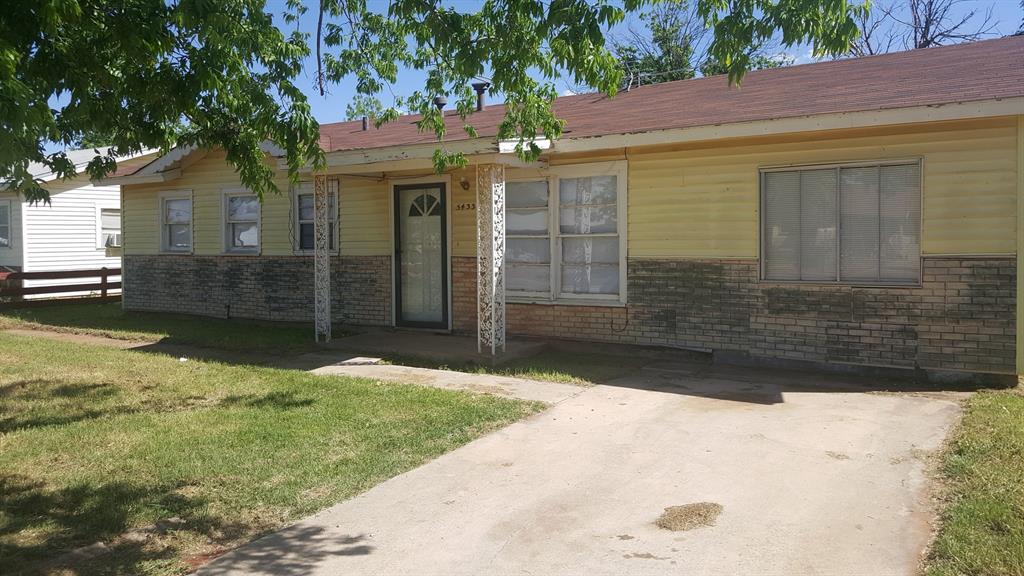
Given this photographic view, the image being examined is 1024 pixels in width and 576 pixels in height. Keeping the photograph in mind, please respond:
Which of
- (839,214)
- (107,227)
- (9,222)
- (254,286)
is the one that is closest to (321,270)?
(254,286)

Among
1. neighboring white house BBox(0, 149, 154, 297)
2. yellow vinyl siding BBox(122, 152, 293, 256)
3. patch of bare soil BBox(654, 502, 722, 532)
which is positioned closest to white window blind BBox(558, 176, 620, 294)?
yellow vinyl siding BBox(122, 152, 293, 256)

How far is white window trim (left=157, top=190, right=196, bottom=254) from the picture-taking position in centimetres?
1534

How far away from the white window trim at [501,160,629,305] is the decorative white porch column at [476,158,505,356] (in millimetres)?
965

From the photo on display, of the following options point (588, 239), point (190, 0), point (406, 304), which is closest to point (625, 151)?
point (588, 239)

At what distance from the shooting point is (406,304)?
41.9ft

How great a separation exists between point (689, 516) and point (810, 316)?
205 inches

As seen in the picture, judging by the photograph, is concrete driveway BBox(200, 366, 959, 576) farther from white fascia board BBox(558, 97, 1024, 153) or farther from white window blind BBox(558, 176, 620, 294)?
white window blind BBox(558, 176, 620, 294)

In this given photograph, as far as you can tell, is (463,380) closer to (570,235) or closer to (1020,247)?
(570,235)

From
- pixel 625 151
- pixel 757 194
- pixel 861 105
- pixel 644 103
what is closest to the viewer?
pixel 861 105

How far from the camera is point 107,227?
22.0 m

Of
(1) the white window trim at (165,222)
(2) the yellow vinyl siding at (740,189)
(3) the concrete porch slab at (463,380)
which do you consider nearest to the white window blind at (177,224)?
(1) the white window trim at (165,222)

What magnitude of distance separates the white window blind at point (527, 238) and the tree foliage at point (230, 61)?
10.6 ft

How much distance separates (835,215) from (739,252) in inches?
45.6

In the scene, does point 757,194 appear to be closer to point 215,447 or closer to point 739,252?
point 739,252
